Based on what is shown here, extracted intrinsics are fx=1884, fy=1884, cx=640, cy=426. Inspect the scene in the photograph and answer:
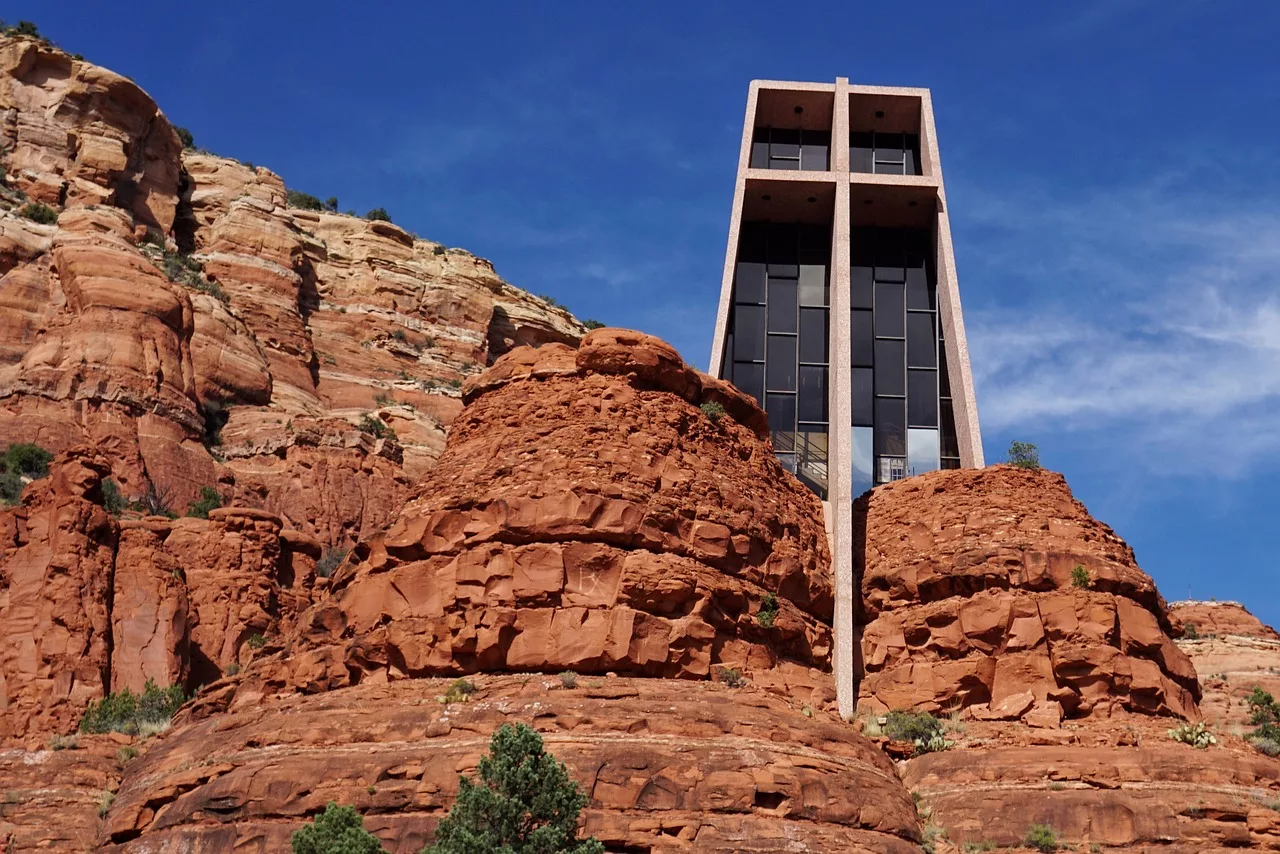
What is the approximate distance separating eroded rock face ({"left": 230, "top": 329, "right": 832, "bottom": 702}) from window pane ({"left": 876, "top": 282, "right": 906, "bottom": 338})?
1064 cm

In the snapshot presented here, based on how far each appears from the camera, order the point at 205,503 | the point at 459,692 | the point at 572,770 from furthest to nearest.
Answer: the point at 205,503, the point at 459,692, the point at 572,770

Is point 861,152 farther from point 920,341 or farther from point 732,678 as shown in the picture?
point 732,678

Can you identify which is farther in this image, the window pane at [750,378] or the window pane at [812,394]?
the window pane at [750,378]

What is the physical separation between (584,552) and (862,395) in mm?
15563

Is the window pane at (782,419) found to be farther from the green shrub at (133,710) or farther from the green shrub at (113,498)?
the green shrub at (113,498)

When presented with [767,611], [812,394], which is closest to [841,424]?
[812,394]

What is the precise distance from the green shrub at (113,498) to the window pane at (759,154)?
1808 centimetres

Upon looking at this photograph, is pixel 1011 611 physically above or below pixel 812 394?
below

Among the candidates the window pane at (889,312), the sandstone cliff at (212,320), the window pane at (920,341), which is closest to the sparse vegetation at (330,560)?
the sandstone cliff at (212,320)

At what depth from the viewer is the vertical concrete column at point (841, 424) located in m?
36.3

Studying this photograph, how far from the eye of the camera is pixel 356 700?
30.1m

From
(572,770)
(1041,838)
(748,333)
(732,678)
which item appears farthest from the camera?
(748,333)

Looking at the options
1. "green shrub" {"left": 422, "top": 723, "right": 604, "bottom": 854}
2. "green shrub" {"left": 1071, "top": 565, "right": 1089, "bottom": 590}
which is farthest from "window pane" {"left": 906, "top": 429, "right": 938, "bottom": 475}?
"green shrub" {"left": 422, "top": 723, "right": 604, "bottom": 854}

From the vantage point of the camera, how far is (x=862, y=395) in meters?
45.5
